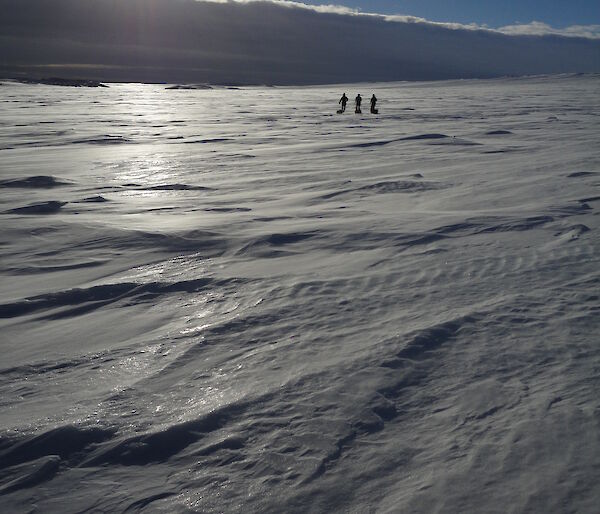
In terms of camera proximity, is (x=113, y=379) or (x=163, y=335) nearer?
(x=113, y=379)

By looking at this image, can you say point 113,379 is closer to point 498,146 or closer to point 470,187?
point 470,187

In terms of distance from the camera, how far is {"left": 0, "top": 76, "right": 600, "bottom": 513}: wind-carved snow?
3.96 feet

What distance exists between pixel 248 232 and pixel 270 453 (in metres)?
1.98

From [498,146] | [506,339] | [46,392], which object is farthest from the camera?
[498,146]

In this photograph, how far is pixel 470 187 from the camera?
4.39m

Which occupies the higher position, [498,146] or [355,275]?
[498,146]

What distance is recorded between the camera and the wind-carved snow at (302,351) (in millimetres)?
1207

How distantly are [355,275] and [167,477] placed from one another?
1.42 m

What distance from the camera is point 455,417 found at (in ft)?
4.57

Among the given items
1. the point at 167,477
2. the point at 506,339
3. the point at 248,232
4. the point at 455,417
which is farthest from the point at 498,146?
the point at 167,477

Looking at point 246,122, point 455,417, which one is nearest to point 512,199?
point 455,417

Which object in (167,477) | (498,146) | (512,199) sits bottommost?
(167,477)

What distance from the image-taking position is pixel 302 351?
176 cm

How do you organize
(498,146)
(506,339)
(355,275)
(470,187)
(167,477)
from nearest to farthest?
1. (167,477)
2. (506,339)
3. (355,275)
4. (470,187)
5. (498,146)
